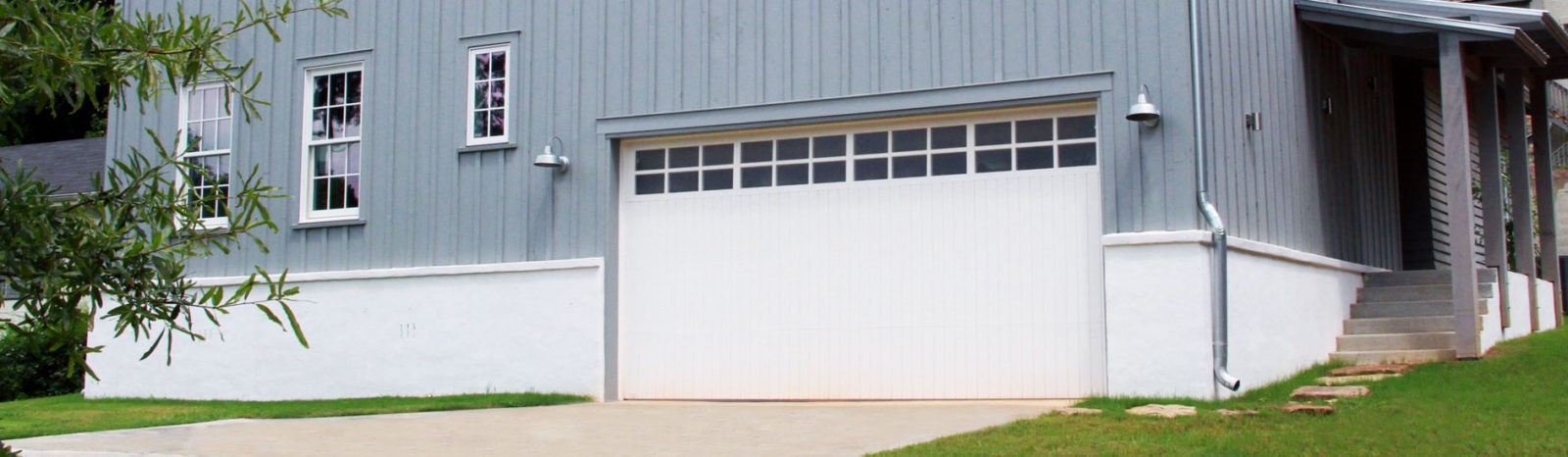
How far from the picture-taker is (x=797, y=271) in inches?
484

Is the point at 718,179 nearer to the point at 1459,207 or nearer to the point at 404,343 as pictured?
the point at 404,343

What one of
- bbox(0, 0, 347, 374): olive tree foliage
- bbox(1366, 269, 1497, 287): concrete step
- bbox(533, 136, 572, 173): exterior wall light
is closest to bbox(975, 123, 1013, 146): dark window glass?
bbox(533, 136, 572, 173): exterior wall light

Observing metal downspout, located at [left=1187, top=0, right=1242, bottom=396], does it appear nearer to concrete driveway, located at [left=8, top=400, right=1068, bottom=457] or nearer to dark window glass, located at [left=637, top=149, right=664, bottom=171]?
concrete driveway, located at [left=8, top=400, right=1068, bottom=457]

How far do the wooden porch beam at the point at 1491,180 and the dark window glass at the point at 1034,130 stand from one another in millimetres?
4935

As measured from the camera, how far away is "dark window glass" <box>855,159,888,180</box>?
39.6 feet

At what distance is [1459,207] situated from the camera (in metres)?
11.9

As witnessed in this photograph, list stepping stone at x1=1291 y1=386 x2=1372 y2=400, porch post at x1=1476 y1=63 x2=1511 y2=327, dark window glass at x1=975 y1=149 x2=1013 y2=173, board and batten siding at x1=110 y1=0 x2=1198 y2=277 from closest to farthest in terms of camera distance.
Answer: stepping stone at x1=1291 y1=386 x2=1372 y2=400 < board and batten siding at x1=110 y1=0 x2=1198 y2=277 < dark window glass at x1=975 y1=149 x2=1013 y2=173 < porch post at x1=1476 y1=63 x2=1511 y2=327

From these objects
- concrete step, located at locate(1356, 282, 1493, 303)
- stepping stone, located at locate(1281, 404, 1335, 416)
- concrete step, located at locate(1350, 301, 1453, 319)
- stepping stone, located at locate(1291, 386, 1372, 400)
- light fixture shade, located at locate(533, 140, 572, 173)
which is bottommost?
stepping stone, located at locate(1281, 404, 1335, 416)

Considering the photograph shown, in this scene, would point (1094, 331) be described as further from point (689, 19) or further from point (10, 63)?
point (10, 63)

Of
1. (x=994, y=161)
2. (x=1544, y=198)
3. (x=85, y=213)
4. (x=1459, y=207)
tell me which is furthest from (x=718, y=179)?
(x=1544, y=198)

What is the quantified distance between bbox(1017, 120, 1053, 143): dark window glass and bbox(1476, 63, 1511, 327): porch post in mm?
4937

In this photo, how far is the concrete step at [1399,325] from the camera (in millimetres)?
12570

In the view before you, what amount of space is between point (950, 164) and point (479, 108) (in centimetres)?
458

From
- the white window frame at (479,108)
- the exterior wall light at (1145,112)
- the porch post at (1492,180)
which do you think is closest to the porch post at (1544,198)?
the porch post at (1492,180)
